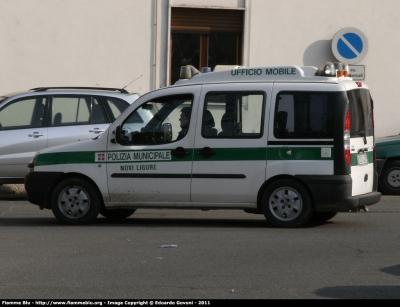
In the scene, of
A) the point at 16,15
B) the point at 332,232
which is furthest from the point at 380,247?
the point at 16,15

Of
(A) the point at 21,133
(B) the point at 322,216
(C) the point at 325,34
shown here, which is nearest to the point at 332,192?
(B) the point at 322,216

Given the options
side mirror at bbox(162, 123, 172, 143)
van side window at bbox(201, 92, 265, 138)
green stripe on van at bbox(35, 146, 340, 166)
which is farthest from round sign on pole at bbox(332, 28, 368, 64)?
side mirror at bbox(162, 123, 172, 143)

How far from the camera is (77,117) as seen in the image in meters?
13.9

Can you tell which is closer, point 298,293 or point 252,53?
point 298,293

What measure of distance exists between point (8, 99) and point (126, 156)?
14.2ft

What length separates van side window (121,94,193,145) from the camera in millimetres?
10273

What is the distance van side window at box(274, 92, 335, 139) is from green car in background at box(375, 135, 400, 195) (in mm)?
5448

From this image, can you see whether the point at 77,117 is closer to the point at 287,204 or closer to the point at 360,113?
the point at 287,204

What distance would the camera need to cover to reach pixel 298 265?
7543 millimetres

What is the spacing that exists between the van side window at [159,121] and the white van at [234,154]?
12mm

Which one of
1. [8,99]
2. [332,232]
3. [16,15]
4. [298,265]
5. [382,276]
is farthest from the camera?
[16,15]

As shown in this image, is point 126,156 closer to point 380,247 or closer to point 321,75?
point 321,75

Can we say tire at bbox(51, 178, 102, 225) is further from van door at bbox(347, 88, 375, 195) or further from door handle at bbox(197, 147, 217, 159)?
van door at bbox(347, 88, 375, 195)

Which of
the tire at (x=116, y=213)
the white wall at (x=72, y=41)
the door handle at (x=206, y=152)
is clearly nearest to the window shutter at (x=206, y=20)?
the white wall at (x=72, y=41)
